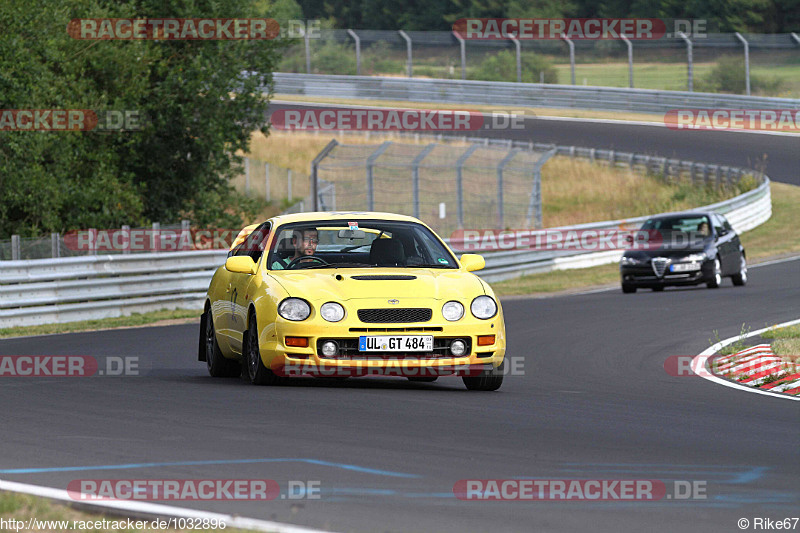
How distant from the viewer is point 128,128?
27375mm

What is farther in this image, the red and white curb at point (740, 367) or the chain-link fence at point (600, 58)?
the chain-link fence at point (600, 58)

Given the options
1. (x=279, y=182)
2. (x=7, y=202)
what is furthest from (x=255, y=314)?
(x=279, y=182)

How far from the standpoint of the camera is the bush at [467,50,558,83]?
55.7m

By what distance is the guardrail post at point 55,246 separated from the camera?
2000 centimetres

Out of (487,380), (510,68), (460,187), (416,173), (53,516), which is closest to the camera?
(53,516)

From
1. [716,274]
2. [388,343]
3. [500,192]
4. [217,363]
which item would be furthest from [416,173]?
[388,343]

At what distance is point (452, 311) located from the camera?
10203 millimetres

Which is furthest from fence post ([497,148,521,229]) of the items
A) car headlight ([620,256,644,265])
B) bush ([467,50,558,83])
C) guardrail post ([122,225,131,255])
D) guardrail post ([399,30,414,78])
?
bush ([467,50,558,83])

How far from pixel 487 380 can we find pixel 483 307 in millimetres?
609

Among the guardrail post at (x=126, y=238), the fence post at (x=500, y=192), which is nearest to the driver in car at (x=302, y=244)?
the guardrail post at (x=126, y=238)

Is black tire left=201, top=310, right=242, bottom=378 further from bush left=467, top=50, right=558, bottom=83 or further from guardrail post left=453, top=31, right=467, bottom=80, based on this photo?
bush left=467, top=50, right=558, bottom=83

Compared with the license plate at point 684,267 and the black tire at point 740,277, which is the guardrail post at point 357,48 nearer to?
the black tire at point 740,277

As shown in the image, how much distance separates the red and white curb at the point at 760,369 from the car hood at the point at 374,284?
260 cm

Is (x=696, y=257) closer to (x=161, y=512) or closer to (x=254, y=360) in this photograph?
(x=254, y=360)
